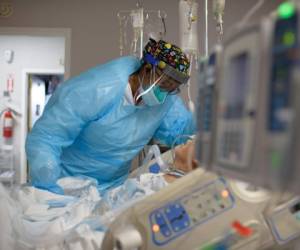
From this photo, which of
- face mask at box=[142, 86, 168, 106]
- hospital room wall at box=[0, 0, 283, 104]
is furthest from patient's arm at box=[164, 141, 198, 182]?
hospital room wall at box=[0, 0, 283, 104]

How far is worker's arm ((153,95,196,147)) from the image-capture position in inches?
77.1

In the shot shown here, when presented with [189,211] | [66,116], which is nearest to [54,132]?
[66,116]

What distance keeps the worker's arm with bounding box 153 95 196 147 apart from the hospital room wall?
107 cm

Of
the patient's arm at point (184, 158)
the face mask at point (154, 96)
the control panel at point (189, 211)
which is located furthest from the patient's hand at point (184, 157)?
the control panel at point (189, 211)

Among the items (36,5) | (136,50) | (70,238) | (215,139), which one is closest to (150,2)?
(136,50)

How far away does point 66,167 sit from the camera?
177cm

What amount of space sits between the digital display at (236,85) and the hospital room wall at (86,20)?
2.53 m

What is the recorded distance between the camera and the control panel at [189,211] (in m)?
0.66

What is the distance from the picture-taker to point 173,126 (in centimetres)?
198

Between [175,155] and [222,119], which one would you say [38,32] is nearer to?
[175,155]

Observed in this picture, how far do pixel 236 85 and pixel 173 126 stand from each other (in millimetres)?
1540

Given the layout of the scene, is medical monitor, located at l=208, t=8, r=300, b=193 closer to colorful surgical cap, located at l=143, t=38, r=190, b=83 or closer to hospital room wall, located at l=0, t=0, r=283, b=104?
colorful surgical cap, located at l=143, t=38, r=190, b=83

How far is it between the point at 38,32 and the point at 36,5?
0.71ft

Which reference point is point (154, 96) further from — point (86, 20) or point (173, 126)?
point (86, 20)
